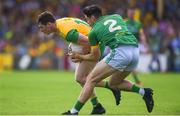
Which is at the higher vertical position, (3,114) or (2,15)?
(3,114)

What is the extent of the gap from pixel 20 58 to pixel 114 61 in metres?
23.7

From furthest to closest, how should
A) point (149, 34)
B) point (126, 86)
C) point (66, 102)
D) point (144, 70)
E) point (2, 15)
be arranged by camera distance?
point (2, 15) < point (149, 34) < point (144, 70) < point (66, 102) < point (126, 86)

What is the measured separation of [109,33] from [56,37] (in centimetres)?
2388

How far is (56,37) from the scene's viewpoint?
36.6 m

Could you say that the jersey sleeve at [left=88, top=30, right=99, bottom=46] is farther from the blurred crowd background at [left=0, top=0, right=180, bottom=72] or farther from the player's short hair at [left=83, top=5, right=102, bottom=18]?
the blurred crowd background at [left=0, top=0, right=180, bottom=72]

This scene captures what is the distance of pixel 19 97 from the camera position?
60.2 feet

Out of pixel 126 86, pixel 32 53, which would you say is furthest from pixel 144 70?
pixel 126 86

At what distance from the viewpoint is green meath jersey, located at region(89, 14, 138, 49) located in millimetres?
12805

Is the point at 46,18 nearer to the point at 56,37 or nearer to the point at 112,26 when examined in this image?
the point at 112,26

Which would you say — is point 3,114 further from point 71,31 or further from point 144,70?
point 144,70

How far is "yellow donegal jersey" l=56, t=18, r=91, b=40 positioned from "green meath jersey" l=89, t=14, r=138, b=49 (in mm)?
586

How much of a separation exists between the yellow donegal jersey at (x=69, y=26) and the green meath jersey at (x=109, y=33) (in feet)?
1.92

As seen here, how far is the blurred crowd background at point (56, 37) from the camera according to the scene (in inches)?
1390

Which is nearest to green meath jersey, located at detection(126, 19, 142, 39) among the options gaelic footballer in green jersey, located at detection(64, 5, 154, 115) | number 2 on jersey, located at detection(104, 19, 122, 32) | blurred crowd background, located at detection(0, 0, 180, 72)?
blurred crowd background, located at detection(0, 0, 180, 72)
